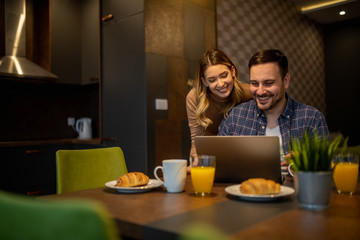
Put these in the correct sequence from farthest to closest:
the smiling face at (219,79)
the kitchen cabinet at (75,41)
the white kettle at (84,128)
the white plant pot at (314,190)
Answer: the white kettle at (84,128) → the kitchen cabinet at (75,41) → the smiling face at (219,79) → the white plant pot at (314,190)

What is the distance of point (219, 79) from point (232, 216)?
1340 millimetres

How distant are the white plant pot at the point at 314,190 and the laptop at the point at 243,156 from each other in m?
0.26

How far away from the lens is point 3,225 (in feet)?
1.72

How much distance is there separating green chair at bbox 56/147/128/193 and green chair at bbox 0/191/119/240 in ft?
3.31

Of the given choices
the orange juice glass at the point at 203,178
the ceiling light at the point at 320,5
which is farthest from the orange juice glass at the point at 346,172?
the ceiling light at the point at 320,5

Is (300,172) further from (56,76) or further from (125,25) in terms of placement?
(56,76)

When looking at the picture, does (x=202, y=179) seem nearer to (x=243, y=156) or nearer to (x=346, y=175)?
(x=243, y=156)

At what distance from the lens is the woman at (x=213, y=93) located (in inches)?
82.3

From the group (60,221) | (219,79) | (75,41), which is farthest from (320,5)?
(60,221)

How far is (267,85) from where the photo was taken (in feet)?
5.62

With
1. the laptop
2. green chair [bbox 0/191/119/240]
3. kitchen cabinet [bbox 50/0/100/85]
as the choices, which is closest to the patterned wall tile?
kitchen cabinet [bbox 50/0/100/85]

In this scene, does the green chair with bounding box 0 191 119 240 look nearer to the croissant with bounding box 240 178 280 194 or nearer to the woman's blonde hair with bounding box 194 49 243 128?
the croissant with bounding box 240 178 280 194

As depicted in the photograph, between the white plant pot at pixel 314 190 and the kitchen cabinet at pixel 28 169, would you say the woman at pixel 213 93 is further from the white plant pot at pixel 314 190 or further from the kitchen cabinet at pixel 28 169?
the kitchen cabinet at pixel 28 169

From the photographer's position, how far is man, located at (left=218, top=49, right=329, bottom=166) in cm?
168
